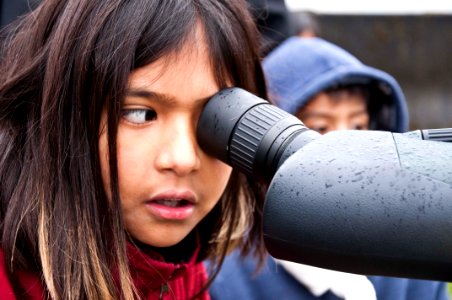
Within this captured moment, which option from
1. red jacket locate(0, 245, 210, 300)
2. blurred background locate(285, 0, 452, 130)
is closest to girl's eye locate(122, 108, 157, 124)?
red jacket locate(0, 245, 210, 300)

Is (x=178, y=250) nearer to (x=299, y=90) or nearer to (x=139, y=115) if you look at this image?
(x=139, y=115)

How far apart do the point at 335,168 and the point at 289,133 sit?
15 cm

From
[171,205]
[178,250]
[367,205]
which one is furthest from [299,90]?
[367,205]

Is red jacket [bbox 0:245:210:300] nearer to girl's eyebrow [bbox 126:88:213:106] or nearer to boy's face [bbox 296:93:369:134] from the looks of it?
girl's eyebrow [bbox 126:88:213:106]

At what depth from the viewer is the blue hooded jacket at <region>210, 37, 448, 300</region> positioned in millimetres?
1433

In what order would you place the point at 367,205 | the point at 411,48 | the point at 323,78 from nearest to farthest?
the point at 367,205, the point at 323,78, the point at 411,48

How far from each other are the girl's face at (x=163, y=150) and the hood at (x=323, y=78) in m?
0.73

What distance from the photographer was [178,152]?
38.8 inches

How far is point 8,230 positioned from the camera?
1.03m

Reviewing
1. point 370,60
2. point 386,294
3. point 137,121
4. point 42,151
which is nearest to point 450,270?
point 137,121

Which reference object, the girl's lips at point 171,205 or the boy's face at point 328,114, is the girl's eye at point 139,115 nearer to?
the girl's lips at point 171,205

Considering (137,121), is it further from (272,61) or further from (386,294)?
(272,61)

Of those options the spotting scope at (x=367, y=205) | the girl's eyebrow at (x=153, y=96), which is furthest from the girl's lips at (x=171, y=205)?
the spotting scope at (x=367, y=205)

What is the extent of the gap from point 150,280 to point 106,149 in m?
0.21
